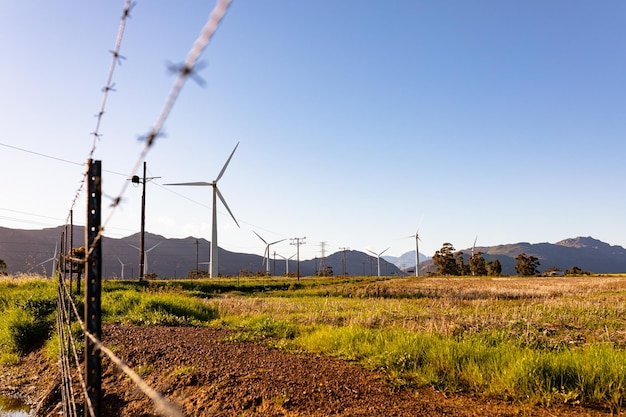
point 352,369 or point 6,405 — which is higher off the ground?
point 352,369

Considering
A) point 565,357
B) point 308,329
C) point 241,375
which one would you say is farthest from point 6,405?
point 565,357

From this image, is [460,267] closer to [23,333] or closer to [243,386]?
[23,333]

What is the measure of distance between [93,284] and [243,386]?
17.9ft

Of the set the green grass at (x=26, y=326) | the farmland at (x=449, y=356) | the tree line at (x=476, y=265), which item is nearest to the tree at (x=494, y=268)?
the tree line at (x=476, y=265)

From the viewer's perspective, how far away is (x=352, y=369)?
9.99 meters

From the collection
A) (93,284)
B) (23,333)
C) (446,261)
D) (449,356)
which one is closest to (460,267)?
(446,261)

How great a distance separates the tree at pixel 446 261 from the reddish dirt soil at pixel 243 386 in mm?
126957

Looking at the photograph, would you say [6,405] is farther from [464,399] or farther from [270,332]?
[464,399]

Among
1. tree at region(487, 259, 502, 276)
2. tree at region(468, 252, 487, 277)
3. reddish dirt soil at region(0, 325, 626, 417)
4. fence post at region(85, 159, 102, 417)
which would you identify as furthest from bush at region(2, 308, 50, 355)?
tree at region(468, 252, 487, 277)

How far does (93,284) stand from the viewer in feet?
15.5

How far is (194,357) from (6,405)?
17.7 ft

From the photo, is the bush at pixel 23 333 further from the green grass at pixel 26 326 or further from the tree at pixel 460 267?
the tree at pixel 460 267

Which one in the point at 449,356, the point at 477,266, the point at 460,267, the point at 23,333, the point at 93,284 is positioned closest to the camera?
the point at 93,284

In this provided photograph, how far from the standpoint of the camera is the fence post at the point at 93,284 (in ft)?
15.0
